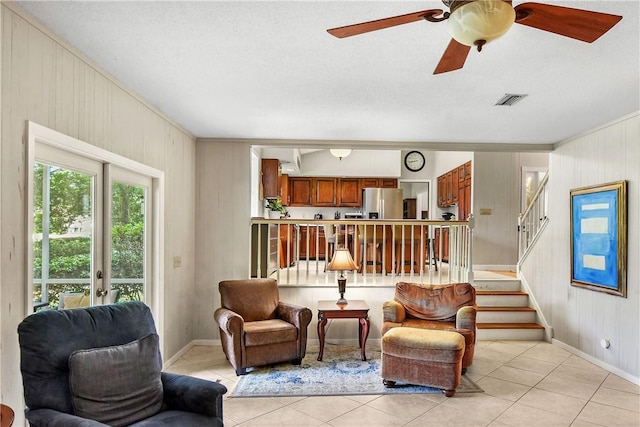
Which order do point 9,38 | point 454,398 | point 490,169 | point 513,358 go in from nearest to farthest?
1. point 9,38
2. point 454,398
3. point 513,358
4. point 490,169

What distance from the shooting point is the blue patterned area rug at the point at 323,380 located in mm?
3438

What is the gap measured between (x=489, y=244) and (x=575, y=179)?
2450 millimetres

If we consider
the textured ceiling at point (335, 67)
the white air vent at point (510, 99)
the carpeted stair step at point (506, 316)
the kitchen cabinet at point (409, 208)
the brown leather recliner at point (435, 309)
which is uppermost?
the textured ceiling at point (335, 67)

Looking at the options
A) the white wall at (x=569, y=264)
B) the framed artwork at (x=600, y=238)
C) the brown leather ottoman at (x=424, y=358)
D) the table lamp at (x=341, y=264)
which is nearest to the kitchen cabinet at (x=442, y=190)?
the white wall at (x=569, y=264)

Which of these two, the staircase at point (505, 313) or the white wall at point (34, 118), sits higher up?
the white wall at point (34, 118)

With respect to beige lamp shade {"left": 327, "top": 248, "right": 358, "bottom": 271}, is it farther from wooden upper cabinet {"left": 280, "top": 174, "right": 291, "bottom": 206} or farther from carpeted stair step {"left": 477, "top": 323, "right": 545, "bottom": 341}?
wooden upper cabinet {"left": 280, "top": 174, "right": 291, "bottom": 206}

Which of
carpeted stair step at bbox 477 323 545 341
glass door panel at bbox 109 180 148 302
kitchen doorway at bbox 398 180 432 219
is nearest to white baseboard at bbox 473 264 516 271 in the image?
carpeted stair step at bbox 477 323 545 341

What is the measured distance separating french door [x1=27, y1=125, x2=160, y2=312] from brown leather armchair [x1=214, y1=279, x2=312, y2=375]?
0.75 meters

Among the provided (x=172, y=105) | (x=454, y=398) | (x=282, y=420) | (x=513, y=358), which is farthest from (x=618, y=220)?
(x=172, y=105)

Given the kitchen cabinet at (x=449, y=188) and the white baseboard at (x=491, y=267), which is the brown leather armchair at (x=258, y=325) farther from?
the kitchen cabinet at (x=449, y=188)

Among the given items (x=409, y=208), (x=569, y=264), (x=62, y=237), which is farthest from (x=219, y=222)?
(x=409, y=208)

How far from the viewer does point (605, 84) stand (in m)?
3.02

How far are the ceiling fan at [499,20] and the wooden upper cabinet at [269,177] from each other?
5.24 m

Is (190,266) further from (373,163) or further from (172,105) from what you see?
(373,163)
